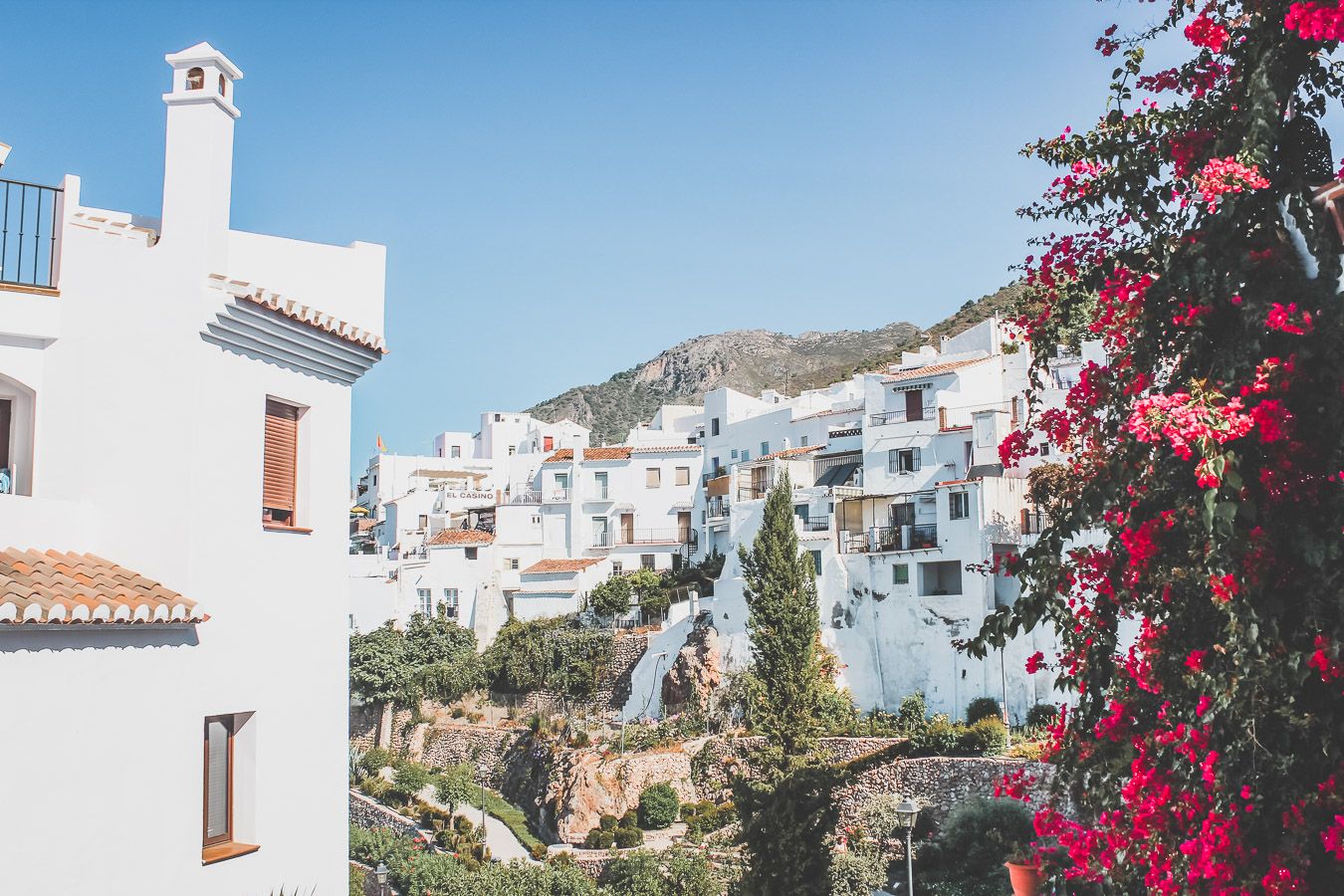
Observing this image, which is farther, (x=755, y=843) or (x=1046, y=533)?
(x=755, y=843)

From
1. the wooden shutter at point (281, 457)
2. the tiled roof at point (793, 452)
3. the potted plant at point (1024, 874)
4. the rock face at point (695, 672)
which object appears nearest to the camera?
the potted plant at point (1024, 874)

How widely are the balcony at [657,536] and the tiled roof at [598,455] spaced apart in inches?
158

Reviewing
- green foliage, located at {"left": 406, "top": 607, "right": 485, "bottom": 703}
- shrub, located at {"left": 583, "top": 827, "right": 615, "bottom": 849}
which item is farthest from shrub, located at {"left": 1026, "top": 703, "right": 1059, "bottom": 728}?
green foliage, located at {"left": 406, "top": 607, "right": 485, "bottom": 703}

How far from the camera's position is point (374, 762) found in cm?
4391

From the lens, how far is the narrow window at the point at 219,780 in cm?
773

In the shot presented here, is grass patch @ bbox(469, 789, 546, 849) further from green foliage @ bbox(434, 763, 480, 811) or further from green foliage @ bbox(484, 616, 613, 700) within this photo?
green foliage @ bbox(484, 616, 613, 700)

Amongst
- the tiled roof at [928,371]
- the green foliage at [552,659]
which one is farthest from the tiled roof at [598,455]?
the tiled roof at [928,371]

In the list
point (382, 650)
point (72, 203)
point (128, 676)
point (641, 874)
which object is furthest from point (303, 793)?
point (382, 650)

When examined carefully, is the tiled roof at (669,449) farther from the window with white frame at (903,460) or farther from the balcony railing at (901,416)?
the window with white frame at (903,460)

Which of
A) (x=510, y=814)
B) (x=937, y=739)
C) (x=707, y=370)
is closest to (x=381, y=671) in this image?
(x=510, y=814)

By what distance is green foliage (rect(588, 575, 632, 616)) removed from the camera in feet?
162

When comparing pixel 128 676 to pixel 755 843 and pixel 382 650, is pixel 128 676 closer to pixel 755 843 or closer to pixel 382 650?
pixel 755 843

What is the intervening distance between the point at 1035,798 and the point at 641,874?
9644mm

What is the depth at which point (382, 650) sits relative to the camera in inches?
1921
